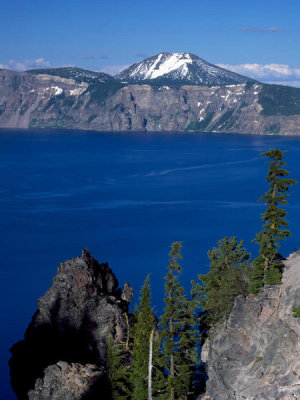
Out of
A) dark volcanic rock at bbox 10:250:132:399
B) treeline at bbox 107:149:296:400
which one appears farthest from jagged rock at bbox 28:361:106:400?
dark volcanic rock at bbox 10:250:132:399

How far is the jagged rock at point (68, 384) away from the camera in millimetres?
39750

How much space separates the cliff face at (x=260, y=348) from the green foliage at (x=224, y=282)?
2.90 m

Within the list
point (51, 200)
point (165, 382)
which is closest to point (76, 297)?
point (165, 382)

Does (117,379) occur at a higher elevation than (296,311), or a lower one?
lower

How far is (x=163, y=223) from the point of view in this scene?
119 m

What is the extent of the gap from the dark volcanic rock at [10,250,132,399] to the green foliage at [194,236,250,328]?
925cm

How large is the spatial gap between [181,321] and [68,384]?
11348mm

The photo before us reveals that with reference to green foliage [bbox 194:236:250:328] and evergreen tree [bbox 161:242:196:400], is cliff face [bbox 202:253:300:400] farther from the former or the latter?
green foliage [bbox 194:236:250:328]

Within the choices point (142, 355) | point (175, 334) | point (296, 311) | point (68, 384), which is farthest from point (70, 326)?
point (296, 311)

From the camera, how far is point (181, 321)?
37281 mm

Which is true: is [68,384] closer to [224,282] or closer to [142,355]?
[142,355]

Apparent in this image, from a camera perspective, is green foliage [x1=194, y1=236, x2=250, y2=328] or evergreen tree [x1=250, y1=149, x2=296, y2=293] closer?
evergreen tree [x1=250, y1=149, x2=296, y2=293]

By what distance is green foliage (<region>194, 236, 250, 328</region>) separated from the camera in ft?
142

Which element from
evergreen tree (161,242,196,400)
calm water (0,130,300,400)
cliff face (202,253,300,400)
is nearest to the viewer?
cliff face (202,253,300,400)
